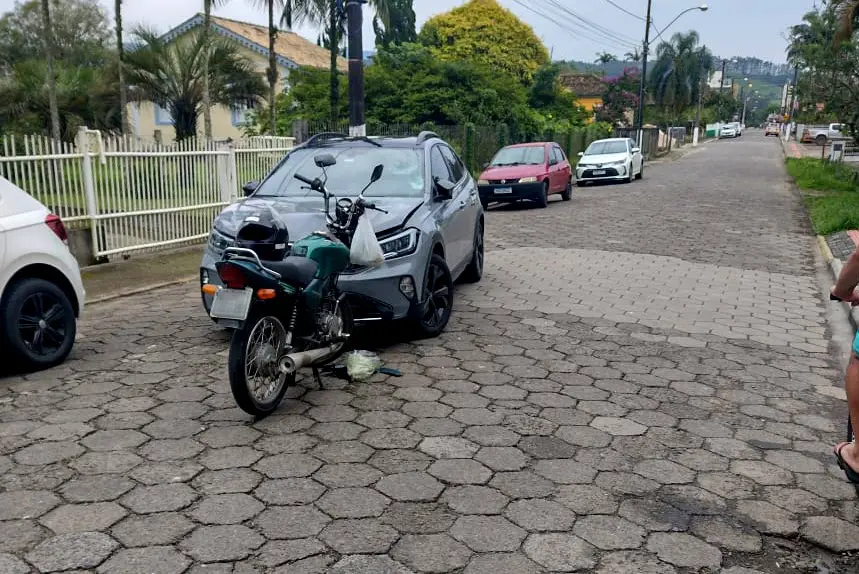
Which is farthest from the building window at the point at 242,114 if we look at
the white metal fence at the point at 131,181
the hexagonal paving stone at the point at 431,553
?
the hexagonal paving stone at the point at 431,553

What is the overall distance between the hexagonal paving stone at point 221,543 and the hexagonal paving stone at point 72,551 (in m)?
0.32

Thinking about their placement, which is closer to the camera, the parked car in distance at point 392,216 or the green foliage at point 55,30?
the parked car in distance at point 392,216

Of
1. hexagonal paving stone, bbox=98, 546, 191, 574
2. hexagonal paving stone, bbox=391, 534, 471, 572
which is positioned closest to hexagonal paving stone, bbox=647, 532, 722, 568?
hexagonal paving stone, bbox=391, 534, 471, 572

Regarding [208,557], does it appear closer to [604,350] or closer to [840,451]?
[840,451]

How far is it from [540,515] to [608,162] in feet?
70.2

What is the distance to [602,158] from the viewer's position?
78.4 ft

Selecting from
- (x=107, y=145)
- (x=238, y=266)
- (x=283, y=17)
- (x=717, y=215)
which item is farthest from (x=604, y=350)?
(x=283, y=17)

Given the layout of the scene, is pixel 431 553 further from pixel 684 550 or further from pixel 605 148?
pixel 605 148

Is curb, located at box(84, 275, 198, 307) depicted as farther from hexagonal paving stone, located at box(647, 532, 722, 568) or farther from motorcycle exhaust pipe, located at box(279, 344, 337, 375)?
hexagonal paving stone, located at box(647, 532, 722, 568)

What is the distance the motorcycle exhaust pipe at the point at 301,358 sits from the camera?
4.52 meters

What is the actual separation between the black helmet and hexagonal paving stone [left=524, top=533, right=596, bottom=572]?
2.28 m

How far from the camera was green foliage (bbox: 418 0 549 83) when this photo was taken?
38500mm

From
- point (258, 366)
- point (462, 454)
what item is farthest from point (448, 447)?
point (258, 366)

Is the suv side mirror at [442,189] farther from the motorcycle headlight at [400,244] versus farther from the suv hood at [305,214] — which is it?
the motorcycle headlight at [400,244]
